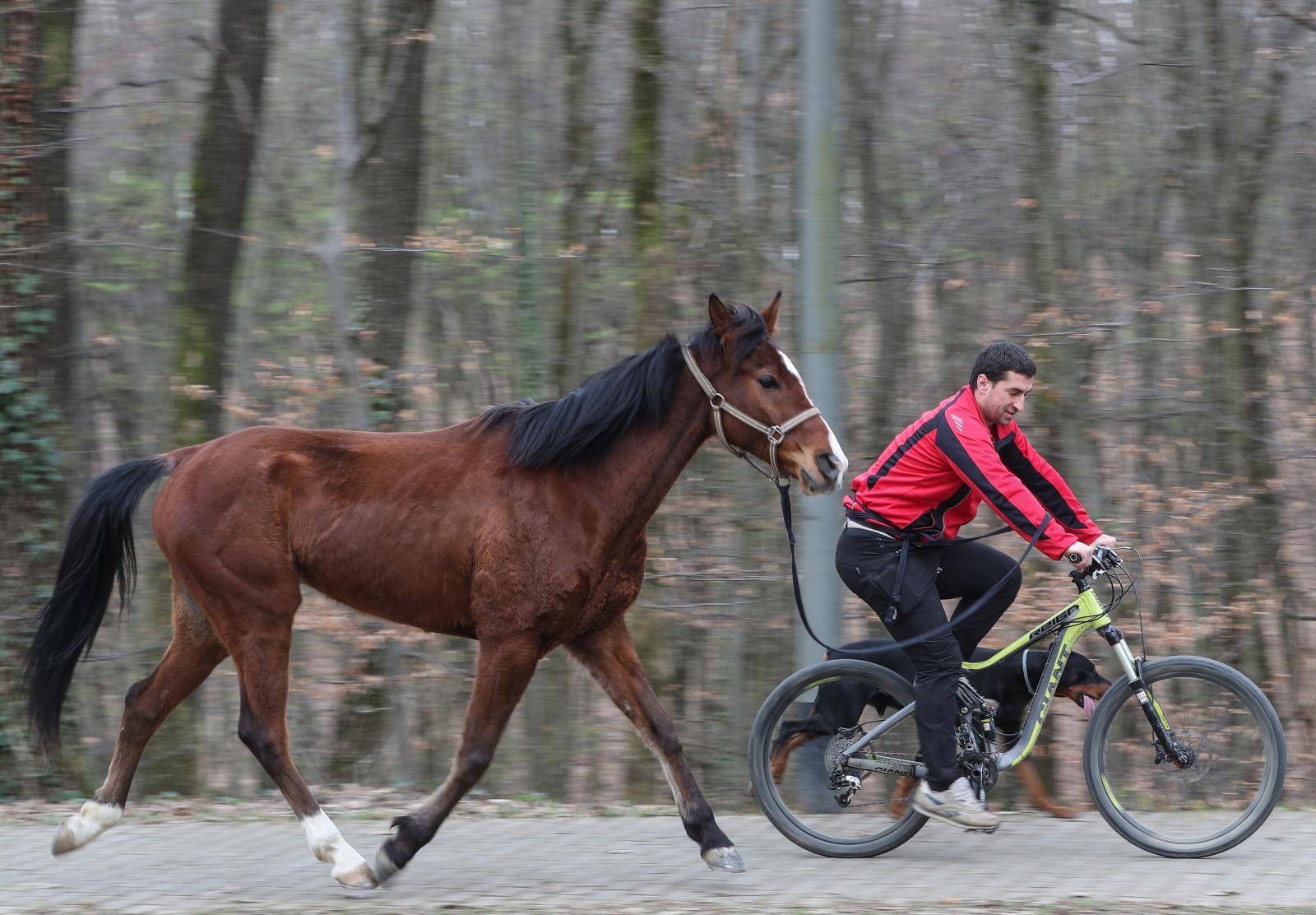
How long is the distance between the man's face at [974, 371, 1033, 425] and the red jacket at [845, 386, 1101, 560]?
4cm

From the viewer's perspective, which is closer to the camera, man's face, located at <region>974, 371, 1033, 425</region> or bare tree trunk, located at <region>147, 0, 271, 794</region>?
man's face, located at <region>974, 371, 1033, 425</region>

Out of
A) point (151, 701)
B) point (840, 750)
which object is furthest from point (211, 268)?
point (840, 750)

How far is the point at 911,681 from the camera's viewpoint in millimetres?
6129

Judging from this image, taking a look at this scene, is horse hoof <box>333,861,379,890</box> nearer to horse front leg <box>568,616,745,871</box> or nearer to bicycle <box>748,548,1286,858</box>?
horse front leg <box>568,616,745,871</box>

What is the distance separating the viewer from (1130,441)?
8852 mm

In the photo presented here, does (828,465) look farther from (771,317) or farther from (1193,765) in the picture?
(1193,765)

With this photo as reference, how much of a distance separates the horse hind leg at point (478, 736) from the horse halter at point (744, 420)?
1186 mm

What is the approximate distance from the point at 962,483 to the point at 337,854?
300 cm

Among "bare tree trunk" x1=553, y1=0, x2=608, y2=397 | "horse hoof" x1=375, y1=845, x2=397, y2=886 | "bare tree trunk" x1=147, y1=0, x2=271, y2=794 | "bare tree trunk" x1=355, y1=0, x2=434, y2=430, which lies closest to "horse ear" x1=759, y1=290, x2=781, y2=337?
"horse hoof" x1=375, y1=845, x2=397, y2=886

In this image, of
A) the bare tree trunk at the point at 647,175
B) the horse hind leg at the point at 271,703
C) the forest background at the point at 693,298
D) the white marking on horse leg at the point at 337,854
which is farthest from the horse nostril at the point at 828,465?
the bare tree trunk at the point at 647,175

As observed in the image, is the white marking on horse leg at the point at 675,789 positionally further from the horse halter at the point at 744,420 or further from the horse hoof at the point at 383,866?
the horse halter at the point at 744,420

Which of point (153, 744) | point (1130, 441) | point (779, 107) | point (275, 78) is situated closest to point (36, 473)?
point (153, 744)

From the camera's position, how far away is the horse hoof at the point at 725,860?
5.61m

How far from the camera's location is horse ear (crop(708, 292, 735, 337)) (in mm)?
5621
